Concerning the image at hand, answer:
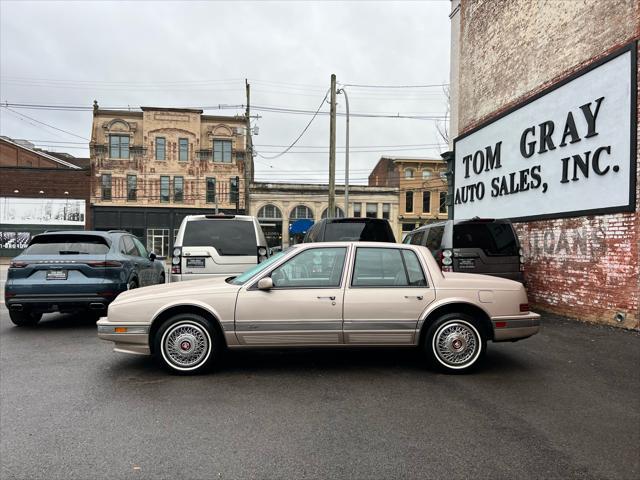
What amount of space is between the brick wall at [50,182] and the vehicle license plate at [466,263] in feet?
121

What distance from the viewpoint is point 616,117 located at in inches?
288

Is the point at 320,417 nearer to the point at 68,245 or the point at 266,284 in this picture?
the point at 266,284

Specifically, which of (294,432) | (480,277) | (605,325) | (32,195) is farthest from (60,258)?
(32,195)

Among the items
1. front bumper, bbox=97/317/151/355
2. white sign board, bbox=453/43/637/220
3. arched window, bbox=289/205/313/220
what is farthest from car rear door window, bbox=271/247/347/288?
arched window, bbox=289/205/313/220

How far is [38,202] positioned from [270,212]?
65.2ft

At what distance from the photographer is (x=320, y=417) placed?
3.62 metres

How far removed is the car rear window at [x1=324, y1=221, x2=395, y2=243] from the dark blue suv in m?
3.74

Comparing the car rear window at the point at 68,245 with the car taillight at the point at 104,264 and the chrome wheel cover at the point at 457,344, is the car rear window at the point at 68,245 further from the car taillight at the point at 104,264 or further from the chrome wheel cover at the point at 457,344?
the chrome wheel cover at the point at 457,344

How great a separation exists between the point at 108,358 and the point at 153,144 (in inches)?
1413

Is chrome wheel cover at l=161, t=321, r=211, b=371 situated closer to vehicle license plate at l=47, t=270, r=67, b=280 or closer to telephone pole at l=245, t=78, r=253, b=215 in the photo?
vehicle license plate at l=47, t=270, r=67, b=280

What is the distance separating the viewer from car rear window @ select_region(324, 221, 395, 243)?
8.11 m

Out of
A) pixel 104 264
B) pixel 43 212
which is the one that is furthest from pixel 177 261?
pixel 43 212

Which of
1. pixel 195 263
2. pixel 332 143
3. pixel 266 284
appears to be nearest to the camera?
pixel 266 284

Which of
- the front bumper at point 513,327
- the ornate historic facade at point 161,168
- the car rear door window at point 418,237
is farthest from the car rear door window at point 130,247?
the ornate historic facade at point 161,168
